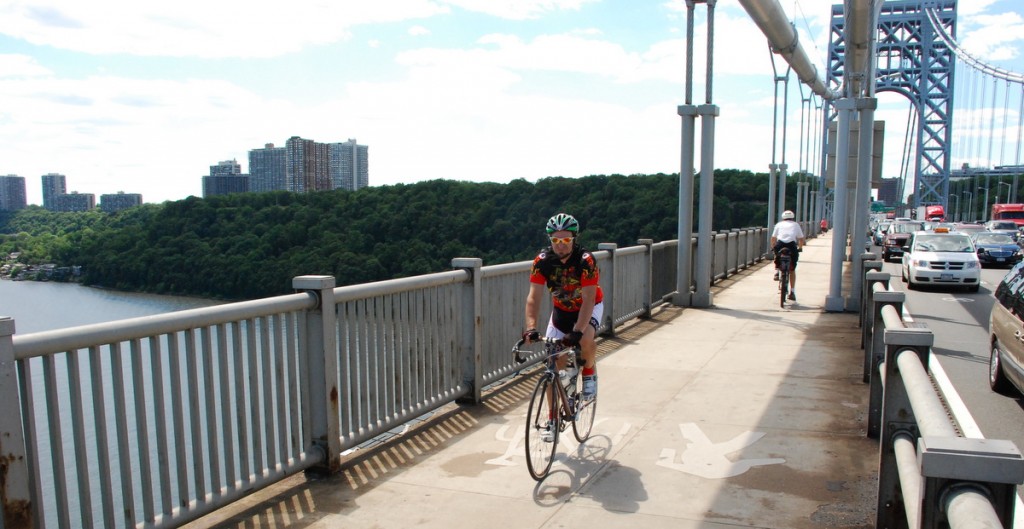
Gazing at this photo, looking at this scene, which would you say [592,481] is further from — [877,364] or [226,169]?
[226,169]

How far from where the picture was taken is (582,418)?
5.89 metres

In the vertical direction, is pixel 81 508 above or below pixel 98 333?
below

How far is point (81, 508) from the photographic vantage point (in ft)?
11.5

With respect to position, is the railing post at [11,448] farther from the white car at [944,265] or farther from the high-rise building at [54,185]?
the high-rise building at [54,185]

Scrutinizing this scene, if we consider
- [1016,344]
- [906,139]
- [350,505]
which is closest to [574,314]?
[350,505]

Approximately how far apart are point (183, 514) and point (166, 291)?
47.5 m

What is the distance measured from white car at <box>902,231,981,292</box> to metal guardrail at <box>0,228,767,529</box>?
55.9ft

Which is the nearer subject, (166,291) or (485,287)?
(485,287)

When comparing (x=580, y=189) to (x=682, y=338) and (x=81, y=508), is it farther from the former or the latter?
(x=81, y=508)

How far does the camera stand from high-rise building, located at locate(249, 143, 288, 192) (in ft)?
332

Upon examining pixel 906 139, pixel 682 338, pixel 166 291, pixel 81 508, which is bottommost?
pixel 166 291

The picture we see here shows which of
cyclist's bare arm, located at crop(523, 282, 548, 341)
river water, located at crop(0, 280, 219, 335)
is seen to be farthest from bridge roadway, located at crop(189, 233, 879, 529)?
river water, located at crop(0, 280, 219, 335)

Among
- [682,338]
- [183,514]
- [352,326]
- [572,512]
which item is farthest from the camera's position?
[682,338]

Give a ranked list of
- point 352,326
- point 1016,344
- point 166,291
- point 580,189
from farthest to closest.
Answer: point 580,189 < point 166,291 < point 1016,344 < point 352,326
